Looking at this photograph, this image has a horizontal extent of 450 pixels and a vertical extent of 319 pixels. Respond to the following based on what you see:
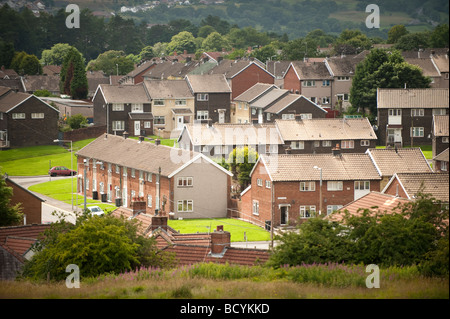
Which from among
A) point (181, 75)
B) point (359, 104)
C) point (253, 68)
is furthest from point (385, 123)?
point (181, 75)

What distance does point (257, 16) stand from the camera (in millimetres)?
137500

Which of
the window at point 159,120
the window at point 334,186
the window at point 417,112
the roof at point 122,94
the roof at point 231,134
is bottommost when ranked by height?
the window at point 334,186

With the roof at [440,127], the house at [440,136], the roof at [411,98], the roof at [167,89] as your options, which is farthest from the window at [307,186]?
the roof at [167,89]

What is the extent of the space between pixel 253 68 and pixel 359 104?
772 inches

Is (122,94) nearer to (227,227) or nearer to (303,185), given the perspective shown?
(303,185)

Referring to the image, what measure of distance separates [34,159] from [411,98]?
36.2m

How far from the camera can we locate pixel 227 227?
2119 inches

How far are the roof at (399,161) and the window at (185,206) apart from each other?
41.8 ft

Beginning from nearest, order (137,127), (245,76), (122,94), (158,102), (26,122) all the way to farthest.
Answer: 1. (26,122)
2. (137,127)
3. (122,94)
4. (158,102)
5. (245,76)

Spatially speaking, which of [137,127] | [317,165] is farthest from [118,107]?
[317,165]

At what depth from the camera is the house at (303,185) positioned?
55.4 metres

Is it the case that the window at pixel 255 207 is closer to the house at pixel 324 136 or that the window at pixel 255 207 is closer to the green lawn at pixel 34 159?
the house at pixel 324 136

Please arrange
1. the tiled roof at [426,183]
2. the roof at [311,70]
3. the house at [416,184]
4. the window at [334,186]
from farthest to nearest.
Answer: the roof at [311,70]
the window at [334,186]
the house at [416,184]
the tiled roof at [426,183]

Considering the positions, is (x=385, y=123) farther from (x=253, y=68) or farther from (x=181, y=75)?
(x=181, y=75)
